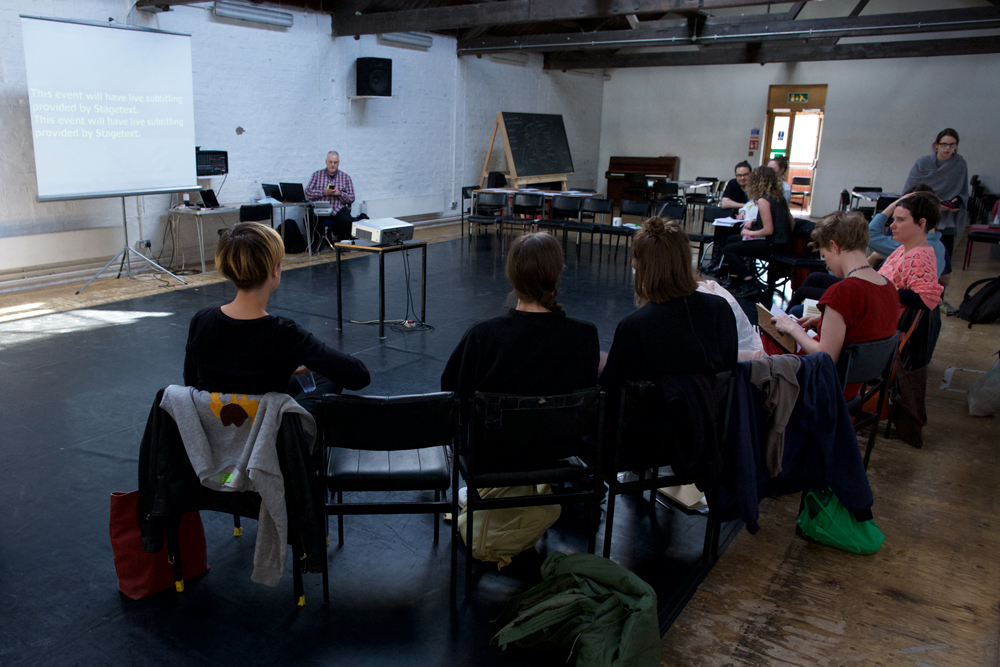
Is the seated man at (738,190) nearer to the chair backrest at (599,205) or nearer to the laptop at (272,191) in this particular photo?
the chair backrest at (599,205)

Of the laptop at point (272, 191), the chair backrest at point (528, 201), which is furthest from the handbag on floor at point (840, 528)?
the chair backrest at point (528, 201)

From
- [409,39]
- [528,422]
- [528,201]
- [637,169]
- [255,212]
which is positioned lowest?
[528,422]

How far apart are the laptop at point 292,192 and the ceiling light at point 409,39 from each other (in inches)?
118

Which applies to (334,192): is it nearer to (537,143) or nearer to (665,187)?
(537,143)

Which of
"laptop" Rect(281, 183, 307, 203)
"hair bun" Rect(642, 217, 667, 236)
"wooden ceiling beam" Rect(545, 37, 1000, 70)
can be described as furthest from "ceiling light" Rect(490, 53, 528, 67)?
"hair bun" Rect(642, 217, 667, 236)

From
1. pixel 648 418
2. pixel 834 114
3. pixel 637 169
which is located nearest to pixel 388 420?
pixel 648 418

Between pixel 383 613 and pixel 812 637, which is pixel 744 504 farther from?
pixel 383 613

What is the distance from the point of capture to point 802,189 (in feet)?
48.0

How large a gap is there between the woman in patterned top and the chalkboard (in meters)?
8.51

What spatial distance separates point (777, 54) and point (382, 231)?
9676mm

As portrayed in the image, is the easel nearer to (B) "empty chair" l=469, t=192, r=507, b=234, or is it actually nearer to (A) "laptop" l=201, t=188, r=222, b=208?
(B) "empty chair" l=469, t=192, r=507, b=234

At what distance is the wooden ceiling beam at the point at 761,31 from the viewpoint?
880 centimetres

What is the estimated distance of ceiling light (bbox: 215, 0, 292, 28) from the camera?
7.80 metres

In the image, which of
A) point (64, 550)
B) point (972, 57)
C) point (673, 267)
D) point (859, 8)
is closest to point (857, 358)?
point (673, 267)
